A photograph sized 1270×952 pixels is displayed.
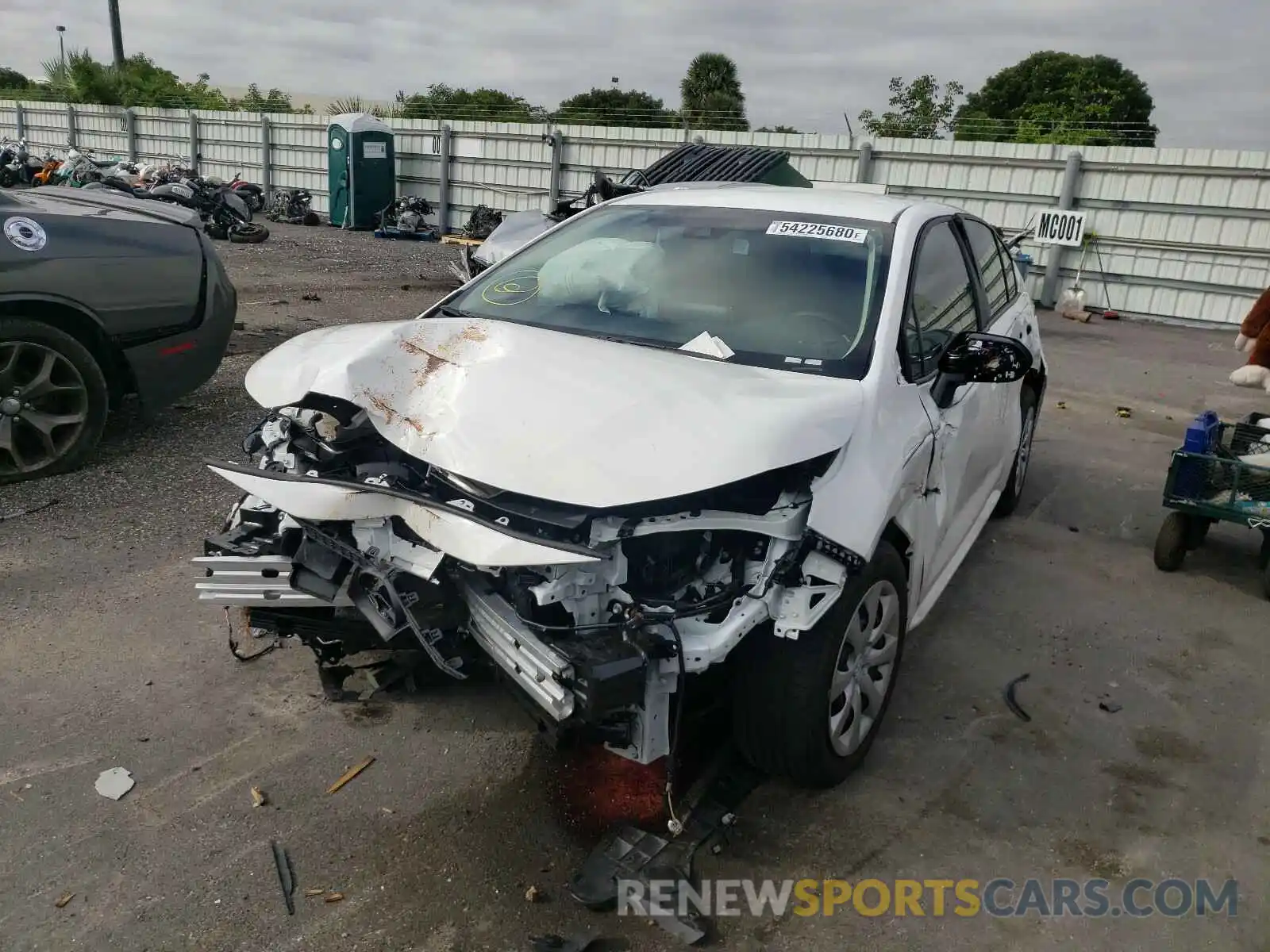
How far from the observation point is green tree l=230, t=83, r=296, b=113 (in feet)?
106

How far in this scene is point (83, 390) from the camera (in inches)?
206

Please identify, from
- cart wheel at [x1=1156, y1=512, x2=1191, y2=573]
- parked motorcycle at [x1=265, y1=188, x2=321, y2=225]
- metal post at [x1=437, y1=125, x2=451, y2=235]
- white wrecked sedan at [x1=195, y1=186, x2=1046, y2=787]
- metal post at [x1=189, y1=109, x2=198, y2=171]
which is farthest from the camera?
metal post at [x1=189, y1=109, x2=198, y2=171]

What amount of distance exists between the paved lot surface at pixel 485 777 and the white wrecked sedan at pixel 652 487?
327 mm

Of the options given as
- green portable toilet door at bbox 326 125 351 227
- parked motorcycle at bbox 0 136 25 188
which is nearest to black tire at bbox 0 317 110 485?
green portable toilet door at bbox 326 125 351 227

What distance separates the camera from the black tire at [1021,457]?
556 centimetres

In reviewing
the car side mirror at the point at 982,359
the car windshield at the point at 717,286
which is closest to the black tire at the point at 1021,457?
the car side mirror at the point at 982,359

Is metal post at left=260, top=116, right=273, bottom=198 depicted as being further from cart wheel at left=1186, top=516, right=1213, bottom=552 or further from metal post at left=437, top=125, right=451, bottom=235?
cart wheel at left=1186, top=516, right=1213, bottom=552

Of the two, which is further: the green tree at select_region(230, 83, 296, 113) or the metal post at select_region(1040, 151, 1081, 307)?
the green tree at select_region(230, 83, 296, 113)

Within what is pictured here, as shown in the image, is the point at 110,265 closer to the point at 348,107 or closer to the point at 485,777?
the point at 485,777

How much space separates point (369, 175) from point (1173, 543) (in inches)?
728

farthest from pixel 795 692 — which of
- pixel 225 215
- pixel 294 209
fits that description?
pixel 294 209

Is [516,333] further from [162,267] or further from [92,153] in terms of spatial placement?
[92,153]

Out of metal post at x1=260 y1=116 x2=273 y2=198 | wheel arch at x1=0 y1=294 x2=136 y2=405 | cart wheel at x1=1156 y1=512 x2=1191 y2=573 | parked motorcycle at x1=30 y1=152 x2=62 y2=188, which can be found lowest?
cart wheel at x1=1156 y1=512 x2=1191 y2=573

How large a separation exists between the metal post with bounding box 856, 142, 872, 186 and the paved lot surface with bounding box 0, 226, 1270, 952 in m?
11.6
